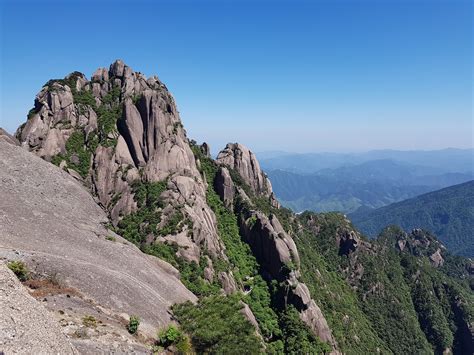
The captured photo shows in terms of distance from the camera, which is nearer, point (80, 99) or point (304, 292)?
point (304, 292)

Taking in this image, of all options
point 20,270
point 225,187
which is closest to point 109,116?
point 225,187

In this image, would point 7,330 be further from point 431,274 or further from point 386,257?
point 431,274

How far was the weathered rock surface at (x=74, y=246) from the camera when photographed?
3019 cm

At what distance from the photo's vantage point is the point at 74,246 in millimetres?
38469

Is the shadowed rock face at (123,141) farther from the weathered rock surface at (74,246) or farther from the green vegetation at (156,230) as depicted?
the weathered rock surface at (74,246)

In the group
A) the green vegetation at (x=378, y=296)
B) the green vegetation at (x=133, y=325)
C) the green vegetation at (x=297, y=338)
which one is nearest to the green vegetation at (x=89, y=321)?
Result: the green vegetation at (x=133, y=325)

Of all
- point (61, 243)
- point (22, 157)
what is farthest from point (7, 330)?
point (22, 157)

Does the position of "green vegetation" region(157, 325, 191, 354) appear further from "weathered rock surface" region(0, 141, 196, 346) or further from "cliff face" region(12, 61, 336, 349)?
"cliff face" region(12, 61, 336, 349)

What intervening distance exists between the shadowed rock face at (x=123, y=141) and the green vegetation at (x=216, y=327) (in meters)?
28.8

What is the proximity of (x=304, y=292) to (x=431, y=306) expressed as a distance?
8447cm

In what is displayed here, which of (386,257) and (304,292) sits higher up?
(304,292)

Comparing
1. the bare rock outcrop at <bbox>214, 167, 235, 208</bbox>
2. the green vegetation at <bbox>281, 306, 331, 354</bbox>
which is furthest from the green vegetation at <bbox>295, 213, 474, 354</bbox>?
the bare rock outcrop at <bbox>214, 167, 235, 208</bbox>

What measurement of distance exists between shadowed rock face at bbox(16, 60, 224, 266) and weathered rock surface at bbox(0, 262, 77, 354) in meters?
45.7

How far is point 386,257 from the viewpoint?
5650 inches
